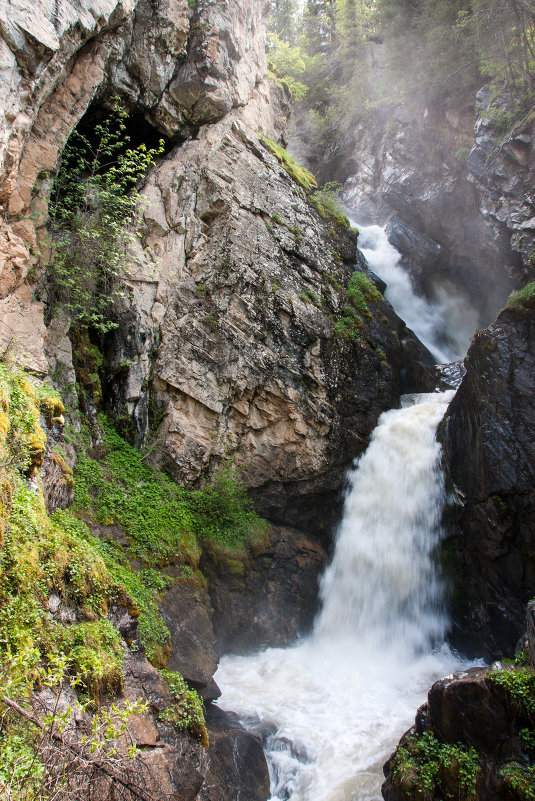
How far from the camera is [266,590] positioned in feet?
34.6

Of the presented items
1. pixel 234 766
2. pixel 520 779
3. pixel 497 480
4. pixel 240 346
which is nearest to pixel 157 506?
pixel 240 346

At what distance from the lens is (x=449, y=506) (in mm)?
10648

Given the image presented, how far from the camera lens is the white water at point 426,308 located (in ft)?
60.6

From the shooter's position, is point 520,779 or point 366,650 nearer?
point 520,779

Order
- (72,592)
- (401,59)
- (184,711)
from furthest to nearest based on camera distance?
(401,59), (184,711), (72,592)

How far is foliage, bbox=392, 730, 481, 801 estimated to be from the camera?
5.60m

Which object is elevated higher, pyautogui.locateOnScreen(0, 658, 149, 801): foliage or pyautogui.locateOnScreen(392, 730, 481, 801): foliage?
pyautogui.locateOnScreen(0, 658, 149, 801): foliage

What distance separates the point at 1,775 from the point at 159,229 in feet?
35.8

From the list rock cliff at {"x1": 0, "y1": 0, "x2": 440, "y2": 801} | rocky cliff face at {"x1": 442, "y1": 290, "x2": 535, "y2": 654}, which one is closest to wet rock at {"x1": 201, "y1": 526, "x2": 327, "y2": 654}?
rock cliff at {"x1": 0, "y1": 0, "x2": 440, "y2": 801}

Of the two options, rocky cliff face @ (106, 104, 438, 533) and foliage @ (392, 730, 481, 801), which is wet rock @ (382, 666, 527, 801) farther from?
rocky cliff face @ (106, 104, 438, 533)

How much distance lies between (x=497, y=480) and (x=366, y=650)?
4.84 meters

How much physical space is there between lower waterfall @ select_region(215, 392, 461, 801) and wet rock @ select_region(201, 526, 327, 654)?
0.35m

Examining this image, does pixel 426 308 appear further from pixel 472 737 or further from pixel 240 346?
pixel 472 737

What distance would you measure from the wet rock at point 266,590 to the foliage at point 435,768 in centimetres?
429
